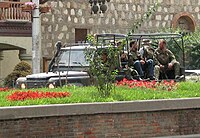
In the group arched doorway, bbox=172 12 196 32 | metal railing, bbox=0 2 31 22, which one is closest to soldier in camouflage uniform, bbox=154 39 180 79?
metal railing, bbox=0 2 31 22

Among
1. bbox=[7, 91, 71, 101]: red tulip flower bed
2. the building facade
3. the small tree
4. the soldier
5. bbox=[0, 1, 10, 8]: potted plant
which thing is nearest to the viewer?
bbox=[7, 91, 71, 101]: red tulip flower bed

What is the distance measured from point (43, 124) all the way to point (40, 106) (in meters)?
0.35

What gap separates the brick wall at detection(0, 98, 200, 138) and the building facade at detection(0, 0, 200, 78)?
17019 mm

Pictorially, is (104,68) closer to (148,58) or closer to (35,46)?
(148,58)

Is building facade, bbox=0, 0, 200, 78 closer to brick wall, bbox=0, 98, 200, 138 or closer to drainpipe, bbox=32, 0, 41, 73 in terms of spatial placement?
drainpipe, bbox=32, 0, 41, 73

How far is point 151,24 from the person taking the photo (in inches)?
1436

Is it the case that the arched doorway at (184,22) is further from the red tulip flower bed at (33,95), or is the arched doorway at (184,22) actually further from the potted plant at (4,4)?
the red tulip flower bed at (33,95)

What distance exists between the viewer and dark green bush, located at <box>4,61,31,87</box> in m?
26.2

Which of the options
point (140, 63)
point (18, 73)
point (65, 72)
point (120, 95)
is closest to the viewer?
point (120, 95)

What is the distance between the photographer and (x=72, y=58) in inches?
700

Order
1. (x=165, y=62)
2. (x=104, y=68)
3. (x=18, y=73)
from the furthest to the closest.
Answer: (x=18, y=73)
(x=165, y=62)
(x=104, y=68)

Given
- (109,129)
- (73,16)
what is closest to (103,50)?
(109,129)

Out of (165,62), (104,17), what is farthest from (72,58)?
(104,17)

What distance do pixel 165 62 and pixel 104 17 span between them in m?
15.5
